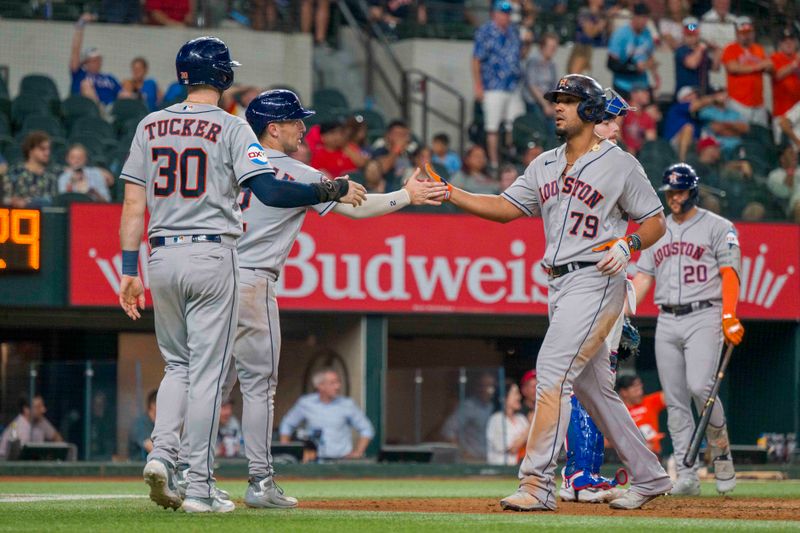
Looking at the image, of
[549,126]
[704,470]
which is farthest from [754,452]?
[549,126]

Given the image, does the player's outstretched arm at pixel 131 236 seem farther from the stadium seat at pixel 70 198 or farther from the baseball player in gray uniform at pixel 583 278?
the stadium seat at pixel 70 198

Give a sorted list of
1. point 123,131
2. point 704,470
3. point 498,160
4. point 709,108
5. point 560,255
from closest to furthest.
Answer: point 560,255, point 704,470, point 123,131, point 498,160, point 709,108

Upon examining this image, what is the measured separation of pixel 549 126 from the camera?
19078 mm

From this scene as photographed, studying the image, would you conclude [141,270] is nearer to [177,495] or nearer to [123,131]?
[123,131]

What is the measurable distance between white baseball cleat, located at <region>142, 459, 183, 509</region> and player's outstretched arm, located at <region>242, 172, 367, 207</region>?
4.34 feet

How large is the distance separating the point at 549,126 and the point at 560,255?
11739 mm

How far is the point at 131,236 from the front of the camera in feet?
23.7

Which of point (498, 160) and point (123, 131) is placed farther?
point (498, 160)

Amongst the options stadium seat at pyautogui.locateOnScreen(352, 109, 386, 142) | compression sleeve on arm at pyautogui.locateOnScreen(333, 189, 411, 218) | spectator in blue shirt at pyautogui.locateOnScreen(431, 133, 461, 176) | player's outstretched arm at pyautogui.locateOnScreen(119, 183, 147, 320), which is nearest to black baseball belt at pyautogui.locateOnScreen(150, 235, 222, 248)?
player's outstretched arm at pyautogui.locateOnScreen(119, 183, 147, 320)

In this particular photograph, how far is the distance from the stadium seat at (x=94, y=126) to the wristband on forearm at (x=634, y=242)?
10220mm

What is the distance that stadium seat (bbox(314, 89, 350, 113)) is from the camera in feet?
62.1

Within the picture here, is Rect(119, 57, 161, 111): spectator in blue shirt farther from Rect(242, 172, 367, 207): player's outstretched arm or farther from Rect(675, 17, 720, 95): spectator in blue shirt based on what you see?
Rect(242, 172, 367, 207): player's outstretched arm

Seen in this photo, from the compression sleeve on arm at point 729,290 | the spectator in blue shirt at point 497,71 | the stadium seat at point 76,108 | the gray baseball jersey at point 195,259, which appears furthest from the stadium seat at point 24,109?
the gray baseball jersey at point 195,259

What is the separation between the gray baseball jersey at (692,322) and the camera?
10727 millimetres
